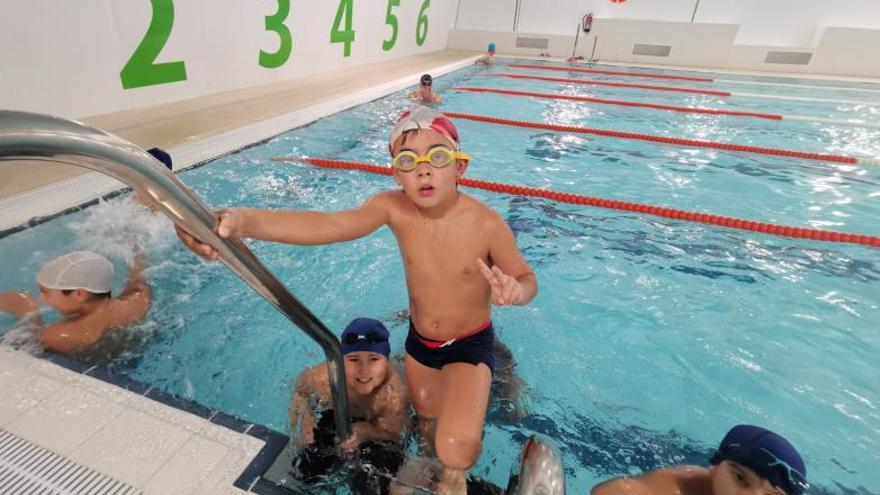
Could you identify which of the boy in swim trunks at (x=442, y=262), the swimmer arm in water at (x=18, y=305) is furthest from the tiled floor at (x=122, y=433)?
the swimmer arm in water at (x=18, y=305)

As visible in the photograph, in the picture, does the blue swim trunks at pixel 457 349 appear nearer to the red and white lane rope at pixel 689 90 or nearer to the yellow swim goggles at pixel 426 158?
the yellow swim goggles at pixel 426 158

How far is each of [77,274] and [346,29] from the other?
11.1 metres

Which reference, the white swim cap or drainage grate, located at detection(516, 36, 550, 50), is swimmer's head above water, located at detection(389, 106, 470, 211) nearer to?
the white swim cap

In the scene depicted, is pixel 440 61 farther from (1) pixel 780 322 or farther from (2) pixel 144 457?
(2) pixel 144 457

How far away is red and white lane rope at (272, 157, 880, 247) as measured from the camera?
461 centimetres

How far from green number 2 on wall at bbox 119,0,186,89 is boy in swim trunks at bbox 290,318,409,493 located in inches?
253

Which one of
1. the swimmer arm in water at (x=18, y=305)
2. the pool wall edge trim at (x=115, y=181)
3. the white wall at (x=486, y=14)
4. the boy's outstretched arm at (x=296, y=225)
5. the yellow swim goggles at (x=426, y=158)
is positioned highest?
the white wall at (x=486, y=14)

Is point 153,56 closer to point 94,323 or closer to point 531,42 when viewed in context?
point 94,323

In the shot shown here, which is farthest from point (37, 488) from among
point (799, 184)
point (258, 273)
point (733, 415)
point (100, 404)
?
point (799, 184)

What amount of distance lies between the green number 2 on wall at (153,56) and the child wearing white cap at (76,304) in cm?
508

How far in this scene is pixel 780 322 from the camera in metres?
3.51

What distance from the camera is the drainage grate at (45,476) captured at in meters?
1.39

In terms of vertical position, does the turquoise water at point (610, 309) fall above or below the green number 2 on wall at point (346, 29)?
below

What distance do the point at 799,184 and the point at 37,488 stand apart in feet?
24.7
